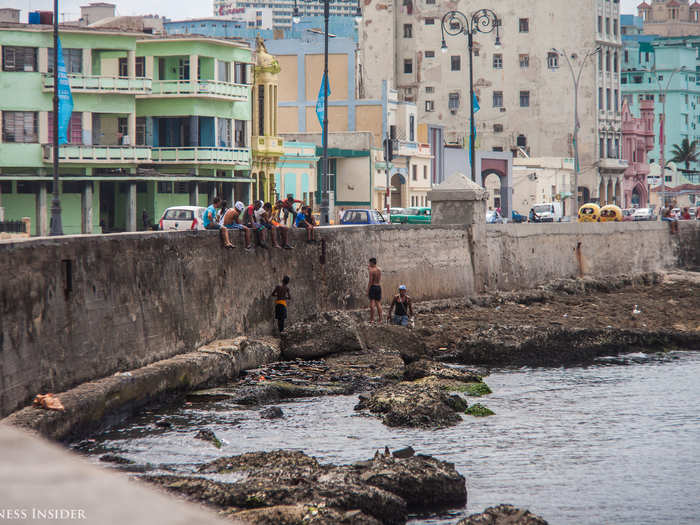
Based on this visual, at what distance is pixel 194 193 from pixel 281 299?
29.7 metres

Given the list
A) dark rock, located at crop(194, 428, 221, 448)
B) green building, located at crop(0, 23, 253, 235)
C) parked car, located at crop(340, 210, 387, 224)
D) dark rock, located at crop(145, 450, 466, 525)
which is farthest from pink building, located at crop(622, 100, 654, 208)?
dark rock, located at crop(145, 450, 466, 525)

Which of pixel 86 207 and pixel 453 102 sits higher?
pixel 453 102

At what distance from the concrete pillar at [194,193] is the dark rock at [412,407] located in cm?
3438

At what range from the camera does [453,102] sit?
9375 centimetres

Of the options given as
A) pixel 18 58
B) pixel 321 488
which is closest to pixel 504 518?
pixel 321 488

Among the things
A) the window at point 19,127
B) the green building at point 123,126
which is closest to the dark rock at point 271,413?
the green building at point 123,126

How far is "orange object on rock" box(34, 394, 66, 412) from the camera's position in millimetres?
12438

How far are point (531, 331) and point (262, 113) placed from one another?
34.4 metres

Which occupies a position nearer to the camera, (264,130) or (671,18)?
(264,130)

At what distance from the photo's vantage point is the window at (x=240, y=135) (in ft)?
176

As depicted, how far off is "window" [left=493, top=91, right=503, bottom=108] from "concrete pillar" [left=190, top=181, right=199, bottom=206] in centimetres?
4843

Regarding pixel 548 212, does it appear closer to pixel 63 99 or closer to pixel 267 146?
pixel 267 146

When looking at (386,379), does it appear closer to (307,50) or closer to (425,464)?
(425,464)

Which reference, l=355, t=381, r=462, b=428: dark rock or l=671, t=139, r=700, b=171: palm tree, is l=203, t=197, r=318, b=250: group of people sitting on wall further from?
l=671, t=139, r=700, b=171: palm tree
